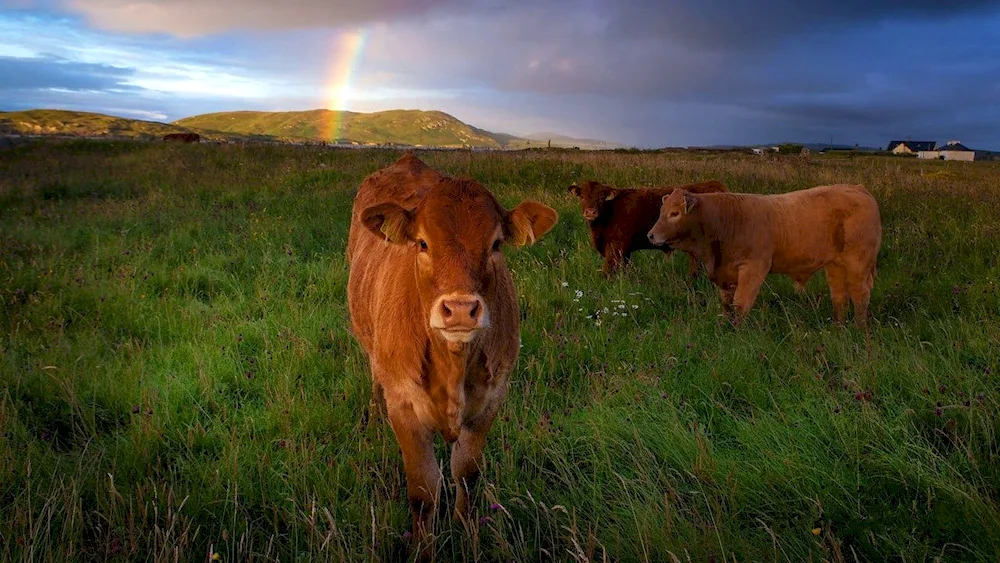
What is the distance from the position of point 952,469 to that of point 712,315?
367 centimetres

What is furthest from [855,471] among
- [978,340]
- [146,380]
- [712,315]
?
[146,380]

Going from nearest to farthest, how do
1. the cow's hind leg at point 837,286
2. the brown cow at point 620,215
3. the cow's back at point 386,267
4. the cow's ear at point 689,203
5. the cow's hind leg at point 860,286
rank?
the cow's back at point 386,267 → the cow's hind leg at point 860,286 → the cow's hind leg at point 837,286 → the cow's ear at point 689,203 → the brown cow at point 620,215

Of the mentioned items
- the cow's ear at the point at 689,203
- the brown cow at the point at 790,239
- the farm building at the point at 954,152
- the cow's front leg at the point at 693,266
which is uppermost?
the farm building at the point at 954,152

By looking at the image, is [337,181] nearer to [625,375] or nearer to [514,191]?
[514,191]

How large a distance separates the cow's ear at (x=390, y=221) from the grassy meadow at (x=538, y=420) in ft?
4.45

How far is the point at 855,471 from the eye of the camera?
2873 millimetres

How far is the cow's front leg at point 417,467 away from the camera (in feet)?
9.89

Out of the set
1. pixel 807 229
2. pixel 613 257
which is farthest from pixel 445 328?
pixel 613 257

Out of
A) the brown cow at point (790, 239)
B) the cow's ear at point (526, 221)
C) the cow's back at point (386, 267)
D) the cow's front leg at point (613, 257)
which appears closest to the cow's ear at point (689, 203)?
the brown cow at point (790, 239)

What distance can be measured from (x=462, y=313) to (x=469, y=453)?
117cm

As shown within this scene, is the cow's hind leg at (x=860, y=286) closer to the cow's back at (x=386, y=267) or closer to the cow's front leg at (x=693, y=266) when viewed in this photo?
the cow's front leg at (x=693, y=266)

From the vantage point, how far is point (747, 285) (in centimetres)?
713

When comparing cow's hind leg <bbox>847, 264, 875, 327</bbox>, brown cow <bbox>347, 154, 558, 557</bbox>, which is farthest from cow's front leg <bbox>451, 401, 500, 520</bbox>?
cow's hind leg <bbox>847, 264, 875, 327</bbox>

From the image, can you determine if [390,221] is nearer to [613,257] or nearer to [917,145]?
[613,257]
